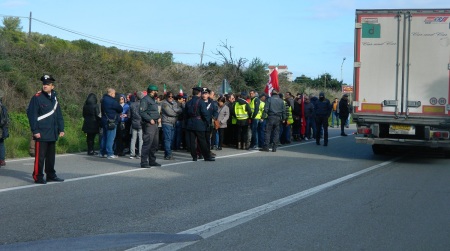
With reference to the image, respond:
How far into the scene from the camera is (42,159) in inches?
441

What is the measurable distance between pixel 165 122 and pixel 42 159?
5.51 meters

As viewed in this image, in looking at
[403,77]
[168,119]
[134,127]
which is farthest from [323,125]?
[134,127]

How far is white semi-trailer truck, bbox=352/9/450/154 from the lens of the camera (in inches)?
598

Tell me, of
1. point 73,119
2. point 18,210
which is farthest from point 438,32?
point 73,119

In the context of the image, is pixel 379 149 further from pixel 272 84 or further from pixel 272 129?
pixel 272 84

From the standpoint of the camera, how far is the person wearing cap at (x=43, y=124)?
1117 centimetres

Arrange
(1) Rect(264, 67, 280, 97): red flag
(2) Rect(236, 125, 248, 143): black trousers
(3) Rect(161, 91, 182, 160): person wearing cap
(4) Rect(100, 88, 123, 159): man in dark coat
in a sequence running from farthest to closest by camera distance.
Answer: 1. (1) Rect(264, 67, 280, 97): red flag
2. (2) Rect(236, 125, 248, 143): black trousers
3. (3) Rect(161, 91, 182, 160): person wearing cap
4. (4) Rect(100, 88, 123, 159): man in dark coat

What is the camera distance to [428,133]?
1538 cm

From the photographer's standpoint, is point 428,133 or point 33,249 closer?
point 33,249

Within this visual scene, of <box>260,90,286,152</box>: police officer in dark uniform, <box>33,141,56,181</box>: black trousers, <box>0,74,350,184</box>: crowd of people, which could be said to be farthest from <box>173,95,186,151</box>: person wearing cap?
<box>33,141,56,181</box>: black trousers

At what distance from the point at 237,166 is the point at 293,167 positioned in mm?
1334

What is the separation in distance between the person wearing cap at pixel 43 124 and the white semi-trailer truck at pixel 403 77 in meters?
8.04

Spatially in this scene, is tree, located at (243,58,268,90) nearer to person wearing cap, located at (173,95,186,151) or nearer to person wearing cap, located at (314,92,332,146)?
person wearing cap, located at (314,92,332,146)

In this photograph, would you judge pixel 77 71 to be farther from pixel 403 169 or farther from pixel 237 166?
pixel 403 169
